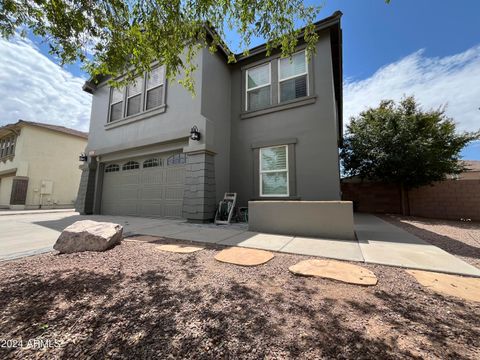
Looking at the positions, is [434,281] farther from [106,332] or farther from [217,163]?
[217,163]

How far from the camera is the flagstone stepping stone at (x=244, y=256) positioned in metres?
3.01

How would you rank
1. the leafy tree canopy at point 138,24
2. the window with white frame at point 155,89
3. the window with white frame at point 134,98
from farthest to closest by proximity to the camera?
1. the window with white frame at point 134,98
2. the window with white frame at point 155,89
3. the leafy tree canopy at point 138,24

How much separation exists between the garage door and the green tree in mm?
8889

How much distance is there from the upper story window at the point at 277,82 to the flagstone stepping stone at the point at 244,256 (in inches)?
215

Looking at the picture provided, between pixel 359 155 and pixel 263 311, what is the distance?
1089 cm

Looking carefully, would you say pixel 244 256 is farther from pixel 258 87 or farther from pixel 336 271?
pixel 258 87

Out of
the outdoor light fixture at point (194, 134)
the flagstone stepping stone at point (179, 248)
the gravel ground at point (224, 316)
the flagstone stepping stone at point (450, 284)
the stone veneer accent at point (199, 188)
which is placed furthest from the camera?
the outdoor light fixture at point (194, 134)

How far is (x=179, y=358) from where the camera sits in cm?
126

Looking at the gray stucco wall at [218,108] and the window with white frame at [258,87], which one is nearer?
the gray stucco wall at [218,108]

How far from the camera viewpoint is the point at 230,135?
7.96m

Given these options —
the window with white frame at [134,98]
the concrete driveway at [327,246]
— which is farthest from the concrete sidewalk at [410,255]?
the window with white frame at [134,98]

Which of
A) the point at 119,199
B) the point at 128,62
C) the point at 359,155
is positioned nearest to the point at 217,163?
the point at 128,62

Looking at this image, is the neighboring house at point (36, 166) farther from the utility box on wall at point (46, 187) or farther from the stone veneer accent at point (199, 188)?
the stone veneer accent at point (199, 188)

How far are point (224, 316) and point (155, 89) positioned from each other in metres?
8.68
